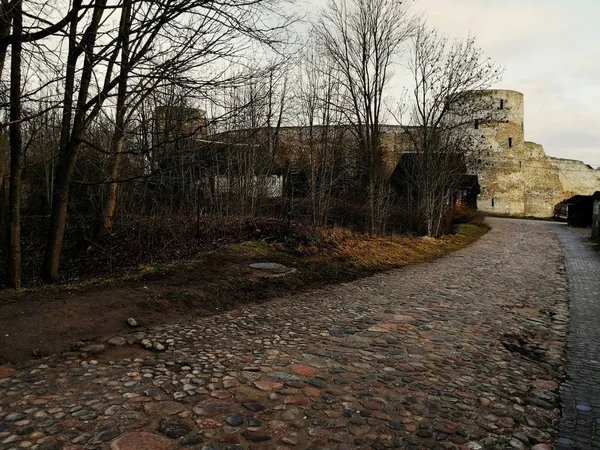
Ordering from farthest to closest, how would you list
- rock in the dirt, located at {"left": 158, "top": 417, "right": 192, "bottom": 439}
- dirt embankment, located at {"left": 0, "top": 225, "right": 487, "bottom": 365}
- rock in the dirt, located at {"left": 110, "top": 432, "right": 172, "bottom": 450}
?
1. dirt embankment, located at {"left": 0, "top": 225, "right": 487, "bottom": 365}
2. rock in the dirt, located at {"left": 158, "top": 417, "right": 192, "bottom": 439}
3. rock in the dirt, located at {"left": 110, "top": 432, "right": 172, "bottom": 450}

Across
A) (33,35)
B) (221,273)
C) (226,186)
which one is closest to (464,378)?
(221,273)

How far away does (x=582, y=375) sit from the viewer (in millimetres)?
4172

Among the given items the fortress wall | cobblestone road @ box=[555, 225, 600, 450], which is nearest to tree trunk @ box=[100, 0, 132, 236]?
cobblestone road @ box=[555, 225, 600, 450]

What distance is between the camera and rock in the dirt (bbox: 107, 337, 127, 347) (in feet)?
14.9

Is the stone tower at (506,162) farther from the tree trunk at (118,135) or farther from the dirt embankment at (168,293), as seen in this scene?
the tree trunk at (118,135)

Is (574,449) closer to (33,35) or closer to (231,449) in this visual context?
(231,449)

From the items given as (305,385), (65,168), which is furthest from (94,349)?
(65,168)

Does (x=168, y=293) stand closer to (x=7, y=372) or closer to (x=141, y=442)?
(x=7, y=372)

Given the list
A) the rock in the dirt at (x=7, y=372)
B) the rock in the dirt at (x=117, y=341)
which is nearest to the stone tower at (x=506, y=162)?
the rock in the dirt at (x=117, y=341)

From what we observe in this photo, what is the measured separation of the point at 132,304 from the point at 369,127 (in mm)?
15989

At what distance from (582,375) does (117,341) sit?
4.69 meters

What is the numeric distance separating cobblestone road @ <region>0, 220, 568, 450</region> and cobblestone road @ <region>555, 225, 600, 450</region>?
0.40 ft

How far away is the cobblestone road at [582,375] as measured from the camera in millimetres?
3068

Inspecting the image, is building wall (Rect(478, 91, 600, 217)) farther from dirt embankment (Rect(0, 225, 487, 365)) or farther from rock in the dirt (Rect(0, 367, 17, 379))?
rock in the dirt (Rect(0, 367, 17, 379))
